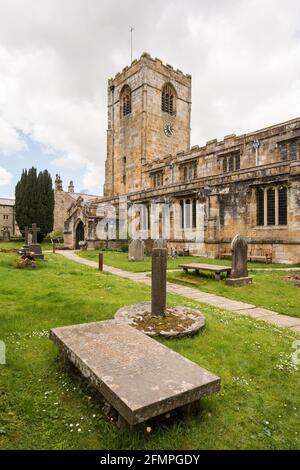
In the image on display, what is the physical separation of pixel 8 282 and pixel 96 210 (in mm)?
20167

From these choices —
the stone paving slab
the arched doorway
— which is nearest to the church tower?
the arched doorway

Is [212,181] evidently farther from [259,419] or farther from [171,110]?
[171,110]

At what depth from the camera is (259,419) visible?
9.49ft

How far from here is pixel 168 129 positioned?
37.0m

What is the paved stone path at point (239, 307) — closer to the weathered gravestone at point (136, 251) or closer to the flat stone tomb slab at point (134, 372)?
the flat stone tomb slab at point (134, 372)

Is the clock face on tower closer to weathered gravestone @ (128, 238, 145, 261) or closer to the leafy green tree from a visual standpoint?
the leafy green tree

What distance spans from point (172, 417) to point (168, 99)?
40279mm

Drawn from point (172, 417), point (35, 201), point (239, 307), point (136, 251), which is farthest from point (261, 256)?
point (35, 201)

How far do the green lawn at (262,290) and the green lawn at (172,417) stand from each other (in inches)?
84.4

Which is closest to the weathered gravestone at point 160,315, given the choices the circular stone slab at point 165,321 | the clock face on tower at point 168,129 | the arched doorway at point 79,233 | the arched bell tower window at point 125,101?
the circular stone slab at point 165,321

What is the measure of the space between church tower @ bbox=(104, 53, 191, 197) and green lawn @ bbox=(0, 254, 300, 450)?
96.1 ft

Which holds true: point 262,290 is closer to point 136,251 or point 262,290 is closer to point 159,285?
point 159,285

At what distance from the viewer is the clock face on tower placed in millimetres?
36697
